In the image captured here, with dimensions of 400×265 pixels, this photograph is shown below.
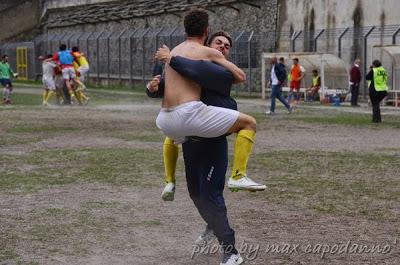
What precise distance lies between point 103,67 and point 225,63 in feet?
138

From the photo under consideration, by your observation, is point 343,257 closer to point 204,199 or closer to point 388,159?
point 204,199

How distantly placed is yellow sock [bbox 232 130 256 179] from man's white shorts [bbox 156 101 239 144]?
0.21 m

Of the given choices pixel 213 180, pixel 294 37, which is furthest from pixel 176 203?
pixel 294 37

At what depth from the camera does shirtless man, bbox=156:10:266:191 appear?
5926 mm

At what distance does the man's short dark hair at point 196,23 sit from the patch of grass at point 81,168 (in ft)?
13.6

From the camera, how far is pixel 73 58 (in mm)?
26109

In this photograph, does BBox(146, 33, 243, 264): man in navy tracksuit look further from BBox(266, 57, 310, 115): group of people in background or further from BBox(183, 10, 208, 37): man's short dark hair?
BBox(266, 57, 310, 115): group of people in background

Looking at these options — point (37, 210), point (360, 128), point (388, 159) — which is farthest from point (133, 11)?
point (37, 210)

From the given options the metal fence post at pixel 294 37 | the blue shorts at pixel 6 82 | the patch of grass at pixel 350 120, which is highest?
the metal fence post at pixel 294 37

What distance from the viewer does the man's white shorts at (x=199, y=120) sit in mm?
5898

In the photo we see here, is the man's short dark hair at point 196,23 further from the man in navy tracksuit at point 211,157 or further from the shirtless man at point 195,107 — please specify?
the man in navy tracksuit at point 211,157

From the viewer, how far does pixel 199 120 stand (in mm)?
5891

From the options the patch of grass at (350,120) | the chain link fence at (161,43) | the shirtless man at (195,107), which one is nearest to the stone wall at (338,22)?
the chain link fence at (161,43)

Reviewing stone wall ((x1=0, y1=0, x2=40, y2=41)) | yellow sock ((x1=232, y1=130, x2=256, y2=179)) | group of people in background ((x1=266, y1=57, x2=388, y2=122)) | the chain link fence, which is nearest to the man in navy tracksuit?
yellow sock ((x1=232, y1=130, x2=256, y2=179))
